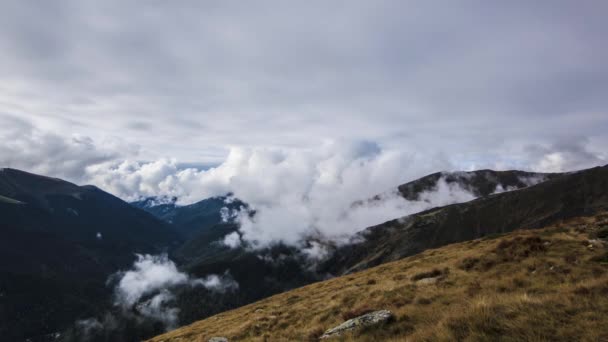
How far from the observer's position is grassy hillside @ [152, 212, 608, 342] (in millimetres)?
8281

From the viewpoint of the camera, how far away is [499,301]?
10.4m

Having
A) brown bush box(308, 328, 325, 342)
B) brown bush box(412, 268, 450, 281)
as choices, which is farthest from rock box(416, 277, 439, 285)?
brown bush box(308, 328, 325, 342)

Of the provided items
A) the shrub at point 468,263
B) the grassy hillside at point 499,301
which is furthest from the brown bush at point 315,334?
the shrub at point 468,263

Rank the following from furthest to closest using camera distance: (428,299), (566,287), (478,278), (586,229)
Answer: (586,229)
(478,278)
(428,299)
(566,287)

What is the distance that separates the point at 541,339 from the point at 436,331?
242 centimetres

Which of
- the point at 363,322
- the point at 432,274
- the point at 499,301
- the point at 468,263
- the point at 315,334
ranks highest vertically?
the point at 499,301

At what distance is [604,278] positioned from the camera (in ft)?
38.4

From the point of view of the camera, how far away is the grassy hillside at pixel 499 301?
8.28 m

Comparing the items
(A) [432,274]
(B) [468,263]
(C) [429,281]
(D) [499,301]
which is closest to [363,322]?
(D) [499,301]

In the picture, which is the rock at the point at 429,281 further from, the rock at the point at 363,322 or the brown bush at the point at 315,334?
the brown bush at the point at 315,334

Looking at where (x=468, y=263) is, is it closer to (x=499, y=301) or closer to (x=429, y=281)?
(x=429, y=281)

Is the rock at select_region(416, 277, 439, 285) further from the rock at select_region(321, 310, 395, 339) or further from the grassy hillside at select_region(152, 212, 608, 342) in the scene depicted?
the rock at select_region(321, 310, 395, 339)

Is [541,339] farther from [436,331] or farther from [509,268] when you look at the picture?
[509,268]

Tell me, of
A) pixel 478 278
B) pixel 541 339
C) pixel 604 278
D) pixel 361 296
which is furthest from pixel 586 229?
pixel 541 339
